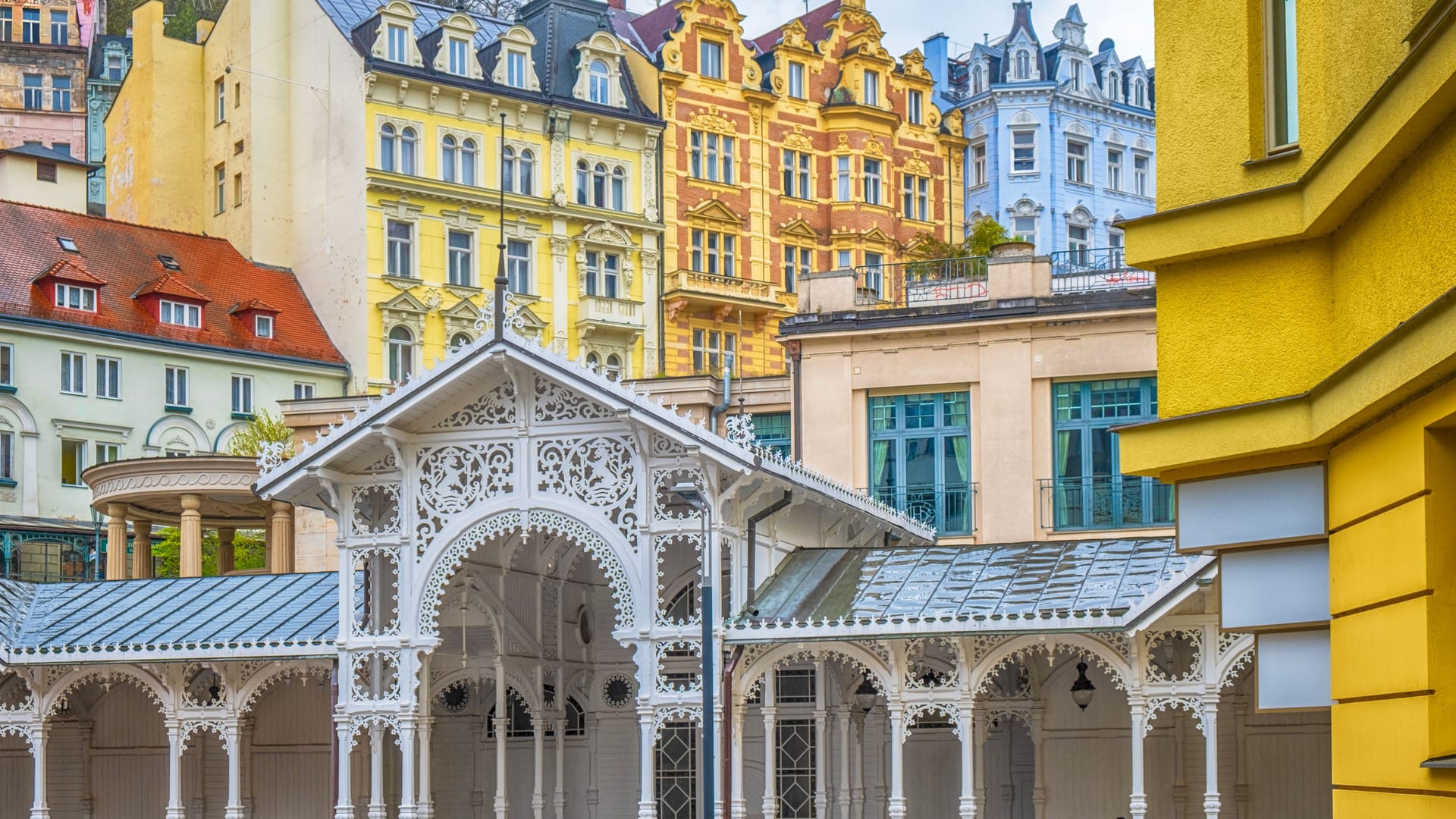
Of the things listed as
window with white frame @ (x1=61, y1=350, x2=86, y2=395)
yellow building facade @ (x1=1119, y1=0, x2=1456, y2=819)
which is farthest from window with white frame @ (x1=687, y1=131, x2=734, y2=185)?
yellow building facade @ (x1=1119, y1=0, x2=1456, y2=819)

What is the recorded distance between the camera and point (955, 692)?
25.5 m

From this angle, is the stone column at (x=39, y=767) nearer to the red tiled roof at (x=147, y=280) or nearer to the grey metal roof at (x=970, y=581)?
the grey metal roof at (x=970, y=581)

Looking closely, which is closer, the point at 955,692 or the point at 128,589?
the point at 955,692

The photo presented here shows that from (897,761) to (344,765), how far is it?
23.5 ft

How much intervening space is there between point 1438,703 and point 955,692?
606 inches

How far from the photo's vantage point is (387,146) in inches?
2251

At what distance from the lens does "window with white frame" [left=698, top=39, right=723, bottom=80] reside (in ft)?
207

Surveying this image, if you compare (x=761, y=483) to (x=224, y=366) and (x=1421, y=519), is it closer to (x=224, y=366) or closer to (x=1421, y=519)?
(x=1421, y=519)

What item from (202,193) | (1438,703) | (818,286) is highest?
(202,193)

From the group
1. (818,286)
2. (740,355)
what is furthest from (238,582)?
(740,355)

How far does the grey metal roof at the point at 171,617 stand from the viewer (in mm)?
29188

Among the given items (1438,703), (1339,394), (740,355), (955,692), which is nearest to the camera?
(1438,703)

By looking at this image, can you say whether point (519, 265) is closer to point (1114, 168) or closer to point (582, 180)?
point (582, 180)

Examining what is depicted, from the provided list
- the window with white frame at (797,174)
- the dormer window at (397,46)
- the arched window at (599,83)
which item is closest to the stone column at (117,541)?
the dormer window at (397,46)
